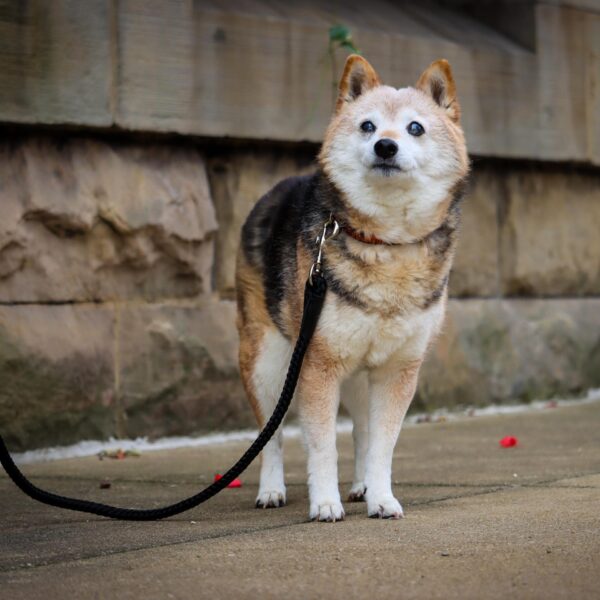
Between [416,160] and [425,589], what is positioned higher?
[416,160]

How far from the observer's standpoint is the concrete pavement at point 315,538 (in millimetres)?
3137

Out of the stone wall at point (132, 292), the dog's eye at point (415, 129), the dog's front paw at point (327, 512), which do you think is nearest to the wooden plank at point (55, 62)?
the stone wall at point (132, 292)

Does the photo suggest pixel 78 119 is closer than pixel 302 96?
Yes

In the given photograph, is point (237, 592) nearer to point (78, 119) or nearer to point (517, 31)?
point (78, 119)

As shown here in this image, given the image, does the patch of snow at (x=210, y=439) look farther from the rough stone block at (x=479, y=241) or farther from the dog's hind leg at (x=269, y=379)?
the dog's hind leg at (x=269, y=379)

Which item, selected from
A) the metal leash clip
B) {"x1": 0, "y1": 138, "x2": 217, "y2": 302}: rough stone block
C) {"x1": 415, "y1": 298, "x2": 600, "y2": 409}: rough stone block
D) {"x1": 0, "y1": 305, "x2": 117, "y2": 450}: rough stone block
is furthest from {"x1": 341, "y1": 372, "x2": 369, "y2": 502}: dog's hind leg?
{"x1": 415, "y1": 298, "x2": 600, "y2": 409}: rough stone block

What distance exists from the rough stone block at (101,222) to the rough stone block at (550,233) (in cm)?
240

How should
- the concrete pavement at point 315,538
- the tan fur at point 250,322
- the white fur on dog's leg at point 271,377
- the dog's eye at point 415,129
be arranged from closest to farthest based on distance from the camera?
the concrete pavement at point 315,538
the dog's eye at point 415,129
the white fur on dog's leg at point 271,377
the tan fur at point 250,322

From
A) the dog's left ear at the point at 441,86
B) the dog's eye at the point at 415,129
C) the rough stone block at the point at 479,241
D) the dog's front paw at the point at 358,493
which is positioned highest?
the dog's left ear at the point at 441,86

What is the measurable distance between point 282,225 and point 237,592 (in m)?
2.14

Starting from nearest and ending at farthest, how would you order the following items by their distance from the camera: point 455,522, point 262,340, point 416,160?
point 455,522 → point 416,160 → point 262,340

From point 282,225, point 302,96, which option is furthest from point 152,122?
point 282,225

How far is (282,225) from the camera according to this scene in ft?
16.2

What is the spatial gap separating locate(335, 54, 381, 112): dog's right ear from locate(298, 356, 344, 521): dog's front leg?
3.29ft
